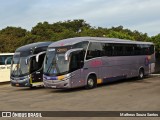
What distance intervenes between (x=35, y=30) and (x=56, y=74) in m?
49.8

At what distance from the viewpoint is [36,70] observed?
24094mm

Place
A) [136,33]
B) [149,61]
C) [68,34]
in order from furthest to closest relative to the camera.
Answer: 1. [136,33]
2. [68,34]
3. [149,61]

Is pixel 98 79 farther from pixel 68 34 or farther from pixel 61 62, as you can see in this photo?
pixel 68 34

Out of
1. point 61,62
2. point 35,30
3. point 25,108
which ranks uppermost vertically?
point 35,30

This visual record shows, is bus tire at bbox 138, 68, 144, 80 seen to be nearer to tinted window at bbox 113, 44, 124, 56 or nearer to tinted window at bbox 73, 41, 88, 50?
tinted window at bbox 113, 44, 124, 56

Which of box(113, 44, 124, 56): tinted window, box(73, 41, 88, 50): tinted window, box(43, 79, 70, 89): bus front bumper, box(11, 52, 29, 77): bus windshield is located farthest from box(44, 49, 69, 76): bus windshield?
box(113, 44, 124, 56): tinted window

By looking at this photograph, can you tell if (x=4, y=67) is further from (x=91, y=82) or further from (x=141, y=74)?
(x=91, y=82)

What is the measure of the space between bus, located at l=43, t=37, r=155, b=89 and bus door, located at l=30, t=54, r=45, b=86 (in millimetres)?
2508

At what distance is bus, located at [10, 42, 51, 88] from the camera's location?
2380 centimetres

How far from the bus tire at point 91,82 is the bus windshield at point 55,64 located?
2.21 meters

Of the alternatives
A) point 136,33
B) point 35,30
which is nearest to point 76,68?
point 136,33

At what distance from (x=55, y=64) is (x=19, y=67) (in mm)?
4289

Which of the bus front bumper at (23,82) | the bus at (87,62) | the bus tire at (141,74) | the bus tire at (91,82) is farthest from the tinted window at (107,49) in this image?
the bus front bumper at (23,82)

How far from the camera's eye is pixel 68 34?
55125 mm
